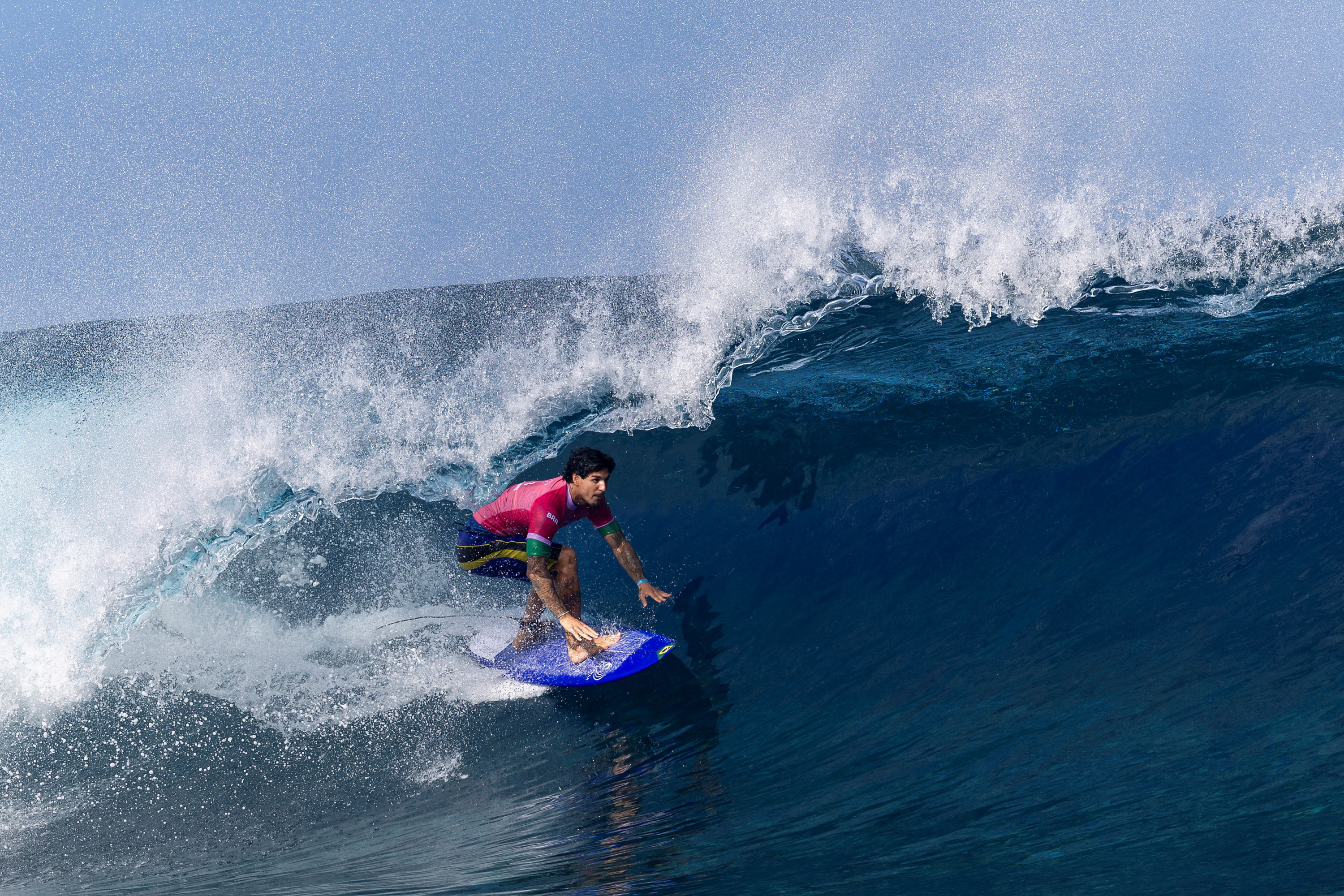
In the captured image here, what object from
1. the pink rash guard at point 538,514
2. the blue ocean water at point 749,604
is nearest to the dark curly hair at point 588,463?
the pink rash guard at point 538,514

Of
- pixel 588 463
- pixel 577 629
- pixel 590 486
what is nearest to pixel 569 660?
pixel 577 629

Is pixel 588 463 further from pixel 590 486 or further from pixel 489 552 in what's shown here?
pixel 489 552

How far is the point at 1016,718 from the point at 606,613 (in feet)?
8.15

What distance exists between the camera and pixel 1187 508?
5285 mm

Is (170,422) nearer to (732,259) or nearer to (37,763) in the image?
(37,763)

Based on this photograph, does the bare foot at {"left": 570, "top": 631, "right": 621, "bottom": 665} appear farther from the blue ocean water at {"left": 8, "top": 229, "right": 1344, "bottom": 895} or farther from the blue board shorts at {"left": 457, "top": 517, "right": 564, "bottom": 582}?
the blue board shorts at {"left": 457, "top": 517, "right": 564, "bottom": 582}

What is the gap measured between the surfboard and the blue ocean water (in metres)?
0.10

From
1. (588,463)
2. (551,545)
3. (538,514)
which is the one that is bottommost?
(551,545)

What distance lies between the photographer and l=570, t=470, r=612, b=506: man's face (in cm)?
421

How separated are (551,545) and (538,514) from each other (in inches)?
6.5

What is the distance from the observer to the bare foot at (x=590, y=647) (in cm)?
414

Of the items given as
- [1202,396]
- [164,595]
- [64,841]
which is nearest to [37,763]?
[64,841]

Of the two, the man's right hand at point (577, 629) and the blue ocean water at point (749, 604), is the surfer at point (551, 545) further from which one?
the blue ocean water at point (749, 604)

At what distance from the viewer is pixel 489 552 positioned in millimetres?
4977
